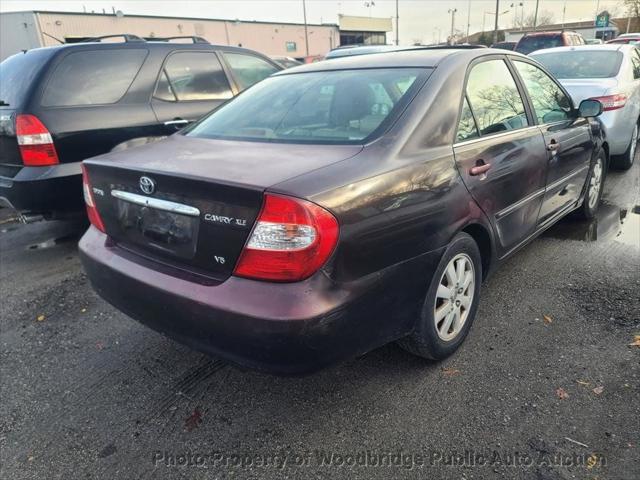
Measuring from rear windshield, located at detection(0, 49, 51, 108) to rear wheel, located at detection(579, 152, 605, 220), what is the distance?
4.78 m

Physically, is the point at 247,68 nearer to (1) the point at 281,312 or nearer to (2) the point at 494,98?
(2) the point at 494,98

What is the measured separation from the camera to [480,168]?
8.30 feet

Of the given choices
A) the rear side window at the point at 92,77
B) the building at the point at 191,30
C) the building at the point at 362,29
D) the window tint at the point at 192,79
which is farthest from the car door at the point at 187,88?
the building at the point at 362,29

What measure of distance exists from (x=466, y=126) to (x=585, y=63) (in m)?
5.30

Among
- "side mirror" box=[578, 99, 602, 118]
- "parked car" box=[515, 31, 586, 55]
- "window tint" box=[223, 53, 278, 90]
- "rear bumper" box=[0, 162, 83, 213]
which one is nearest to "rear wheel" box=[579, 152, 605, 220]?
"side mirror" box=[578, 99, 602, 118]

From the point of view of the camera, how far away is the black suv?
388 cm

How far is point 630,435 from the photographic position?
79.8 inches

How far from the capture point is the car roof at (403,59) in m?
2.67

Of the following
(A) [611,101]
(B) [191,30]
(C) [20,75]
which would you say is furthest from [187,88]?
(B) [191,30]

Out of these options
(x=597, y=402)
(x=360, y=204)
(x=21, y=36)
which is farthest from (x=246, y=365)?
(x=21, y=36)

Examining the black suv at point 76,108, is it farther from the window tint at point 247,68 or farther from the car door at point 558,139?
the car door at point 558,139

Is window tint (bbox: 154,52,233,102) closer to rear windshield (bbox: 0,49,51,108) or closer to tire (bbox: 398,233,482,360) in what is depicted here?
rear windshield (bbox: 0,49,51,108)

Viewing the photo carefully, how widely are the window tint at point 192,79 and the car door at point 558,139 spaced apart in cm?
320

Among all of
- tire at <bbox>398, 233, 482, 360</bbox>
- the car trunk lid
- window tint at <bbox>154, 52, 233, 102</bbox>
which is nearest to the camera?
the car trunk lid
